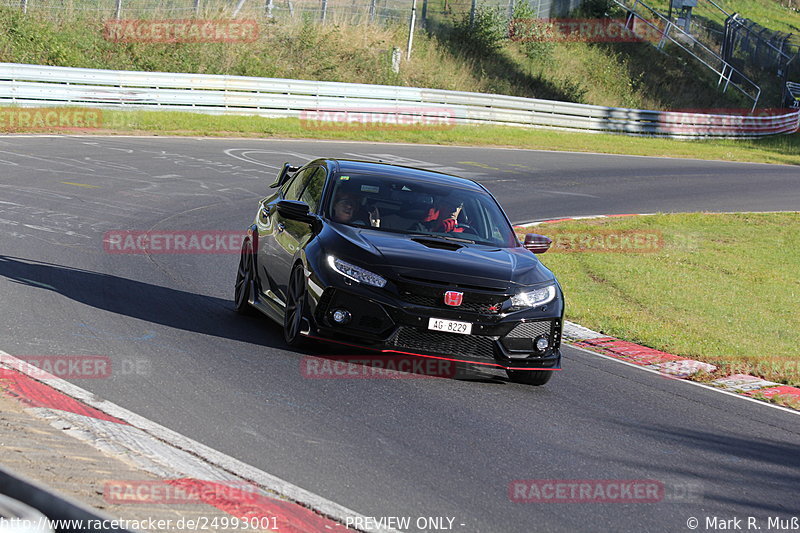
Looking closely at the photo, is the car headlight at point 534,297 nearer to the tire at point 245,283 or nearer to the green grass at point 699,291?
the green grass at point 699,291

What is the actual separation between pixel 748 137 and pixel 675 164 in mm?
14258

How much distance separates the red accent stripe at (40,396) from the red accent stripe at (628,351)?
5.65 m

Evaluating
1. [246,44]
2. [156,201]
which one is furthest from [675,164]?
[156,201]

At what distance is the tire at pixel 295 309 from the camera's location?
28.4 ft

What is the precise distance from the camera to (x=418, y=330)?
822 centimetres

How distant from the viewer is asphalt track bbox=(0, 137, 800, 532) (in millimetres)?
5855

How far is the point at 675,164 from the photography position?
1336 inches

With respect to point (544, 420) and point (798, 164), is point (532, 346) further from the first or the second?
point (798, 164)

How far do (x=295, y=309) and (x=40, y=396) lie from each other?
2524 millimetres

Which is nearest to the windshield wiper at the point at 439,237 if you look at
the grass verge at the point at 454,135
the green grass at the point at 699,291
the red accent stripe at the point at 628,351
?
the red accent stripe at the point at 628,351

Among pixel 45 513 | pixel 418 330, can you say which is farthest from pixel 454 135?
pixel 45 513

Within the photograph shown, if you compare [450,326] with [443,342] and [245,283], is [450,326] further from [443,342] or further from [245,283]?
[245,283]

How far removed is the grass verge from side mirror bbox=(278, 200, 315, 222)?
1782 centimetres

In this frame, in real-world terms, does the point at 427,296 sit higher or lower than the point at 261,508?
higher
